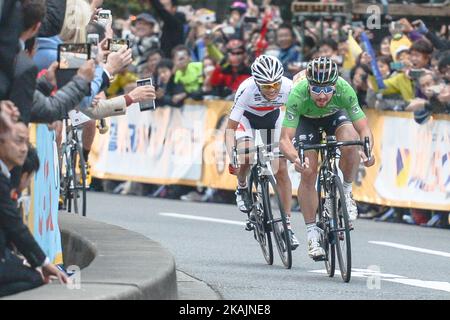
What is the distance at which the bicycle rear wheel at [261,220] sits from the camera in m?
14.2

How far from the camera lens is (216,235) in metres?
17.2

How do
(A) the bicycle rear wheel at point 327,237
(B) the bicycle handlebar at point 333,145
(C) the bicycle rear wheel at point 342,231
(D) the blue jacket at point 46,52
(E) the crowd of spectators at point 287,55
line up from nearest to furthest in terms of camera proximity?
1. (D) the blue jacket at point 46,52
2. (C) the bicycle rear wheel at point 342,231
3. (B) the bicycle handlebar at point 333,145
4. (A) the bicycle rear wheel at point 327,237
5. (E) the crowd of spectators at point 287,55

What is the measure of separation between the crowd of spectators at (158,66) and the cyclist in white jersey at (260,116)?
90 centimetres

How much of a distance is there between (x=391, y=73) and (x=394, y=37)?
2.43ft

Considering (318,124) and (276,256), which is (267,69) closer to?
(318,124)

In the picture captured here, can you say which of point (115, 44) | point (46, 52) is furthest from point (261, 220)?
point (46, 52)

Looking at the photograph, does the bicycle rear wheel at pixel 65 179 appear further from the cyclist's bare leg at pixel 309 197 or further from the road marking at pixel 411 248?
the cyclist's bare leg at pixel 309 197

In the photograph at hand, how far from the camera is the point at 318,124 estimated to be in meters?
13.7

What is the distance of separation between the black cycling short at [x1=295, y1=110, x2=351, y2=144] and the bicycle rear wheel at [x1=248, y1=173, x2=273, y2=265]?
2.60 ft

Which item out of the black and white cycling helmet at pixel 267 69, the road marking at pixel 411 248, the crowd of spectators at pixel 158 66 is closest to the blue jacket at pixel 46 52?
the crowd of spectators at pixel 158 66

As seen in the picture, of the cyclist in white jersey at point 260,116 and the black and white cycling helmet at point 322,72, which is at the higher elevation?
the black and white cycling helmet at point 322,72

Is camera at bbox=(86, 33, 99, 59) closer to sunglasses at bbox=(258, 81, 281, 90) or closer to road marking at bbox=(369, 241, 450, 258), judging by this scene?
sunglasses at bbox=(258, 81, 281, 90)
